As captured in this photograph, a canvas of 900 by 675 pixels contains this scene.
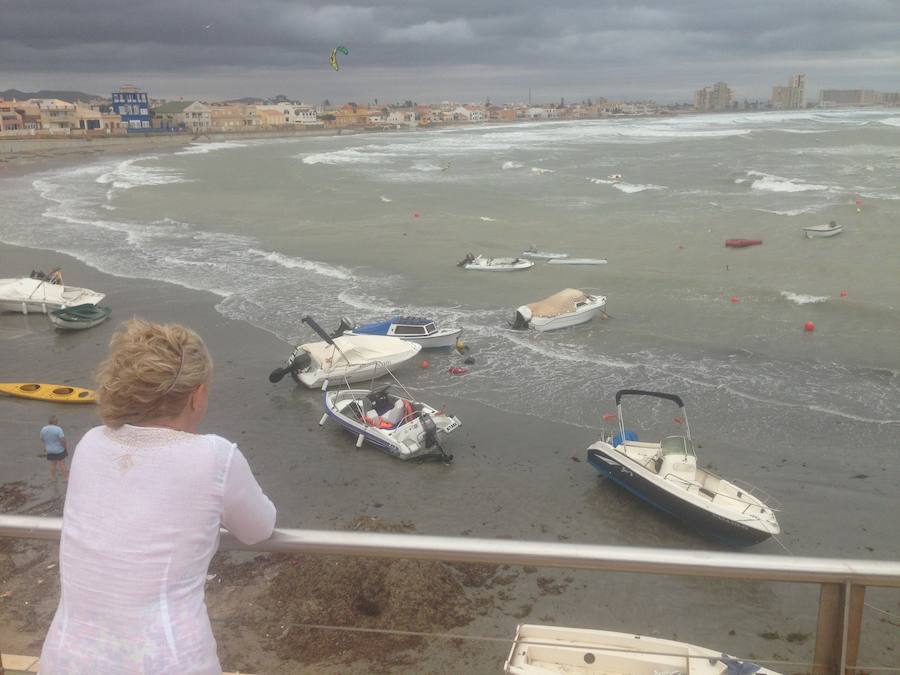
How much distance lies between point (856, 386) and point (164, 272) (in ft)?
75.4

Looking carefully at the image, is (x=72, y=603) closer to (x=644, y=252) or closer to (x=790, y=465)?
(x=790, y=465)

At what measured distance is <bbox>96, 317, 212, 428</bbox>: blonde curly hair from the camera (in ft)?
6.84

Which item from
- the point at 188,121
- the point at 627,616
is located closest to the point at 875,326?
the point at 627,616

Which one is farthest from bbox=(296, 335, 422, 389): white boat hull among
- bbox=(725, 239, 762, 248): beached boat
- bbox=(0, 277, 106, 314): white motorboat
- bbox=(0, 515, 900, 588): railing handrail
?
bbox=(725, 239, 762, 248): beached boat

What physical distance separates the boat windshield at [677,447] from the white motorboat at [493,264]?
1764cm

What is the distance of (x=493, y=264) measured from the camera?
96.3 ft

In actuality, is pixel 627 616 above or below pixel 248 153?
below

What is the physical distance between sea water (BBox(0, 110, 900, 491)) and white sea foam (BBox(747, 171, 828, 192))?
0.77 feet

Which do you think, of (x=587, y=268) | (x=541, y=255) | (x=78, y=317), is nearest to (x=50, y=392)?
(x=78, y=317)

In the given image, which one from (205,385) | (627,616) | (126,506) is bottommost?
(627,616)

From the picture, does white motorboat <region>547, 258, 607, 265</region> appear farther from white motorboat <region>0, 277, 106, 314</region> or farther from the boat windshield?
the boat windshield

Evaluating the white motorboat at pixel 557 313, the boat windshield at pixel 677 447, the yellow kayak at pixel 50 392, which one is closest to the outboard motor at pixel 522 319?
the white motorboat at pixel 557 313

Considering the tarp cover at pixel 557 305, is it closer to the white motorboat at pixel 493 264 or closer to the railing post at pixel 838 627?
the white motorboat at pixel 493 264

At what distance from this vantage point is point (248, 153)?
9912 centimetres
